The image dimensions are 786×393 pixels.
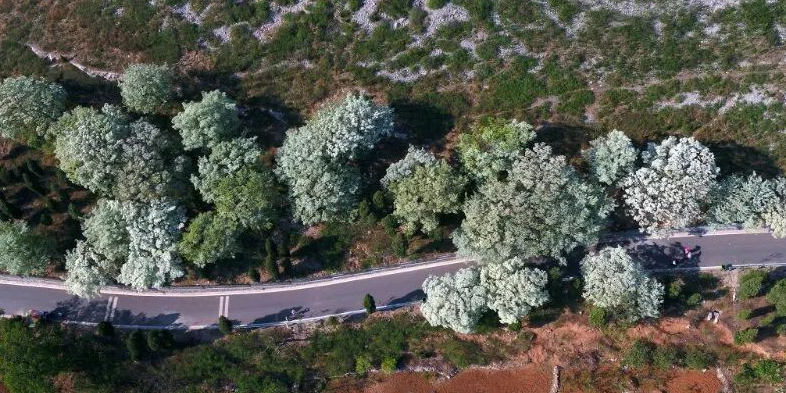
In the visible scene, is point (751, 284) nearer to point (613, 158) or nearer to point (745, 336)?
point (745, 336)

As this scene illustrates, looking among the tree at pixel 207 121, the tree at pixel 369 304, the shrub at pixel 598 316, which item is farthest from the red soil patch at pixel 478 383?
the tree at pixel 207 121

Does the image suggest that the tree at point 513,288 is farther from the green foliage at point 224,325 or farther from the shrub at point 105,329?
the shrub at point 105,329

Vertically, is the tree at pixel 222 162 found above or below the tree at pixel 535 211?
above

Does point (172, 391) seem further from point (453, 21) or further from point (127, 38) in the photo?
point (453, 21)

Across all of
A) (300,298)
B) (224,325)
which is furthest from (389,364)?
(224,325)

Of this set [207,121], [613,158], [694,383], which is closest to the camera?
[613,158]

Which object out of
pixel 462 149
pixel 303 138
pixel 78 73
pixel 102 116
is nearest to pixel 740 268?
pixel 462 149

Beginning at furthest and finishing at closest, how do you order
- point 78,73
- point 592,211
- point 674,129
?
point 78,73, point 674,129, point 592,211
